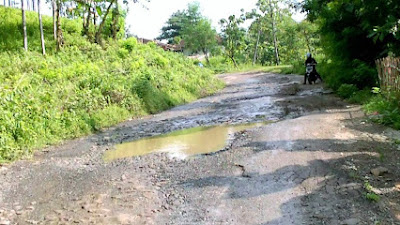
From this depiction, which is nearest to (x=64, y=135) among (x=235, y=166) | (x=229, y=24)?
(x=235, y=166)

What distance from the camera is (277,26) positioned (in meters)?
49.5

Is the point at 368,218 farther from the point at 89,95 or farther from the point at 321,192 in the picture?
the point at 89,95

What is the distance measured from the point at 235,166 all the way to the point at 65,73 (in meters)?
9.31

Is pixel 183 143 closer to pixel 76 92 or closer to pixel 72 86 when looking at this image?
pixel 76 92

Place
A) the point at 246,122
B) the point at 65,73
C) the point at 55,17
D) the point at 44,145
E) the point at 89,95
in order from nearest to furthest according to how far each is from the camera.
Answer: the point at 44,145 < the point at 246,122 < the point at 89,95 < the point at 65,73 < the point at 55,17

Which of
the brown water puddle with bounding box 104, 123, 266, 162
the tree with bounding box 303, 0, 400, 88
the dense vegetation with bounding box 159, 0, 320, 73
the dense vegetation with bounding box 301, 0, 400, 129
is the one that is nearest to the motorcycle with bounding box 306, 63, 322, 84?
the dense vegetation with bounding box 301, 0, 400, 129

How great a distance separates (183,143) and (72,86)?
5137 millimetres

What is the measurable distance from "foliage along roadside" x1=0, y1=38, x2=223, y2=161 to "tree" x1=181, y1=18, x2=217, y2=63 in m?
30.0

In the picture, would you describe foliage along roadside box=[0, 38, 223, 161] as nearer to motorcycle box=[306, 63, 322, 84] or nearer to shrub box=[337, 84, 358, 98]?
motorcycle box=[306, 63, 322, 84]

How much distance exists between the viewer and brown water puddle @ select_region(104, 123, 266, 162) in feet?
24.4

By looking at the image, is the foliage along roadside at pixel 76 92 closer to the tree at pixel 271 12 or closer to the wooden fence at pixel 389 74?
the wooden fence at pixel 389 74

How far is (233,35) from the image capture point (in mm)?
50844

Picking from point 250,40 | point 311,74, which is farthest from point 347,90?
point 250,40

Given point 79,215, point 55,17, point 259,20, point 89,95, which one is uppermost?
point 259,20
